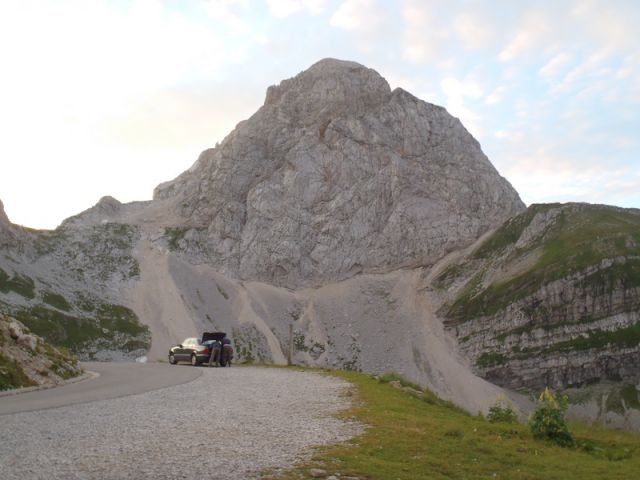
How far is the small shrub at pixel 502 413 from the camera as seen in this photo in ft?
61.3

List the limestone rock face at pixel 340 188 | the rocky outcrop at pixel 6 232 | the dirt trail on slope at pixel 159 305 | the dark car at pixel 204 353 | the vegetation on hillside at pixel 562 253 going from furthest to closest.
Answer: the limestone rock face at pixel 340 188, the vegetation on hillside at pixel 562 253, the rocky outcrop at pixel 6 232, the dirt trail on slope at pixel 159 305, the dark car at pixel 204 353

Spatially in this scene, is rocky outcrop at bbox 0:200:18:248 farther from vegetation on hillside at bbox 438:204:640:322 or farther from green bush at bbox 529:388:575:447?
green bush at bbox 529:388:575:447

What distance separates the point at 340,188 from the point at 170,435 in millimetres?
132679

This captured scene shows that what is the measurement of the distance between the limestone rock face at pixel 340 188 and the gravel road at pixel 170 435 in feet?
372

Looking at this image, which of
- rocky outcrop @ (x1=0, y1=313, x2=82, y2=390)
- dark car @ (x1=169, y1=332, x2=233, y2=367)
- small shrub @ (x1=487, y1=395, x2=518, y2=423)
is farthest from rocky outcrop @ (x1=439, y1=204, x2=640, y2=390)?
small shrub @ (x1=487, y1=395, x2=518, y2=423)

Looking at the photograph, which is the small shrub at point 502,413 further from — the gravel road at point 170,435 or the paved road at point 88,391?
the paved road at point 88,391

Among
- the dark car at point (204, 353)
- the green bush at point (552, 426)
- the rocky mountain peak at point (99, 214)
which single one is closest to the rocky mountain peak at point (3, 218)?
the rocky mountain peak at point (99, 214)

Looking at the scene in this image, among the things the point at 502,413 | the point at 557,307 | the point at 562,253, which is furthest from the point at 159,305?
the point at 502,413

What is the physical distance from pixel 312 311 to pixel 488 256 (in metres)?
42.2

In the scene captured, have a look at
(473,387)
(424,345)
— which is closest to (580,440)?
(473,387)

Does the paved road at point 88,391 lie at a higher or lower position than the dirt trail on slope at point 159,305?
lower

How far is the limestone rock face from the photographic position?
454 feet

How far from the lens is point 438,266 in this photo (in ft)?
440

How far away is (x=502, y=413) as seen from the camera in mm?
18969
